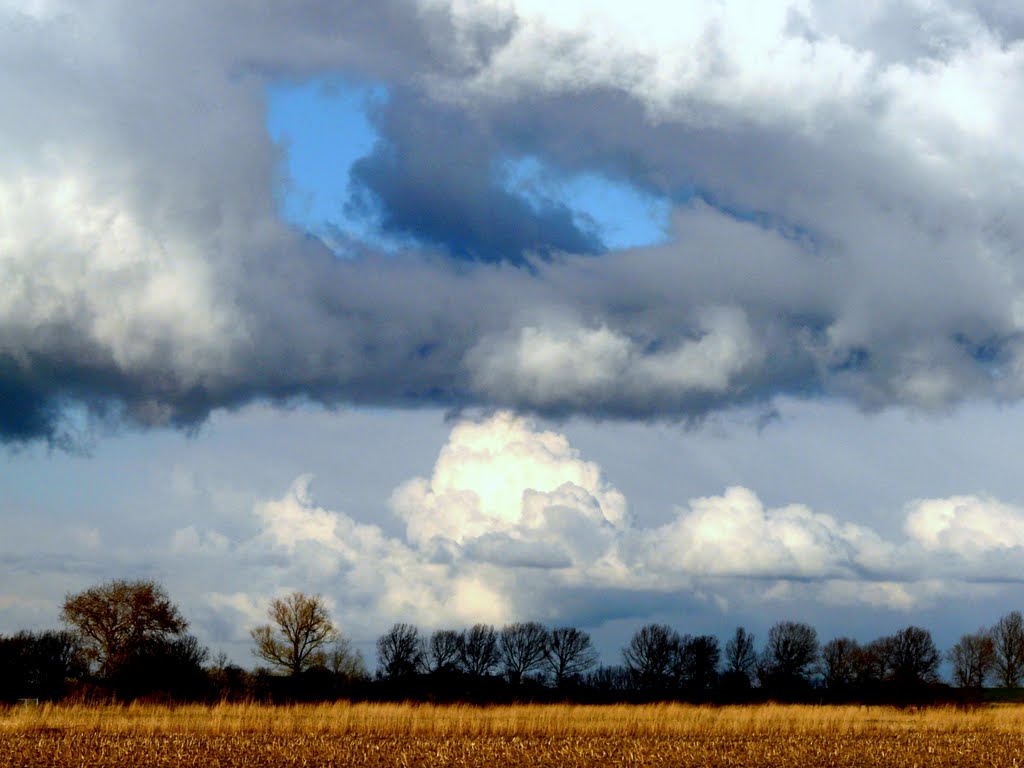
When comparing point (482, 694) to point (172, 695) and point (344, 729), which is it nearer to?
point (172, 695)

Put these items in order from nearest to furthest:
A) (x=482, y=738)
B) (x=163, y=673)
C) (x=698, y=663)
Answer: (x=482, y=738) → (x=163, y=673) → (x=698, y=663)

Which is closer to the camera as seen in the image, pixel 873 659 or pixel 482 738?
pixel 482 738

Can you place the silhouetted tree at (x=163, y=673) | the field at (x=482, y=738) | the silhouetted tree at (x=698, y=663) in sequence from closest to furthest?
the field at (x=482, y=738) < the silhouetted tree at (x=163, y=673) < the silhouetted tree at (x=698, y=663)

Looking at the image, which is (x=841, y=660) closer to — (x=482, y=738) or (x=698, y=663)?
(x=698, y=663)

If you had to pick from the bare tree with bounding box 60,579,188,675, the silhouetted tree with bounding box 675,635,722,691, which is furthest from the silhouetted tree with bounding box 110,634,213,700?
the silhouetted tree with bounding box 675,635,722,691

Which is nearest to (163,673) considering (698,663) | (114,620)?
(114,620)

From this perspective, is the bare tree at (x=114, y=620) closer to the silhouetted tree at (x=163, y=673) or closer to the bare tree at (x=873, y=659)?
the silhouetted tree at (x=163, y=673)

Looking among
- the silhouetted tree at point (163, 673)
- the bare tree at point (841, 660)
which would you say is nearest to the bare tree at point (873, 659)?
the bare tree at point (841, 660)

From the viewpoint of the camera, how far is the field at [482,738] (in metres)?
32.7

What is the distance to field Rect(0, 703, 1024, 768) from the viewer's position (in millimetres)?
32656

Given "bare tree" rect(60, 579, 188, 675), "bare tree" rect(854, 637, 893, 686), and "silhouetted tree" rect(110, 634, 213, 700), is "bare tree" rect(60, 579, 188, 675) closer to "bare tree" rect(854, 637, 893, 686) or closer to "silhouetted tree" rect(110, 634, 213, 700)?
"silhouetted tree" rect(110, 634, 213, 700)

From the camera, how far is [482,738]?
130ft

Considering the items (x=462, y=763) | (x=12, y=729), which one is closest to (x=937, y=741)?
(x=462, y=763)

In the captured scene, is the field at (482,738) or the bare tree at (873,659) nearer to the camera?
the field at (482,738)
